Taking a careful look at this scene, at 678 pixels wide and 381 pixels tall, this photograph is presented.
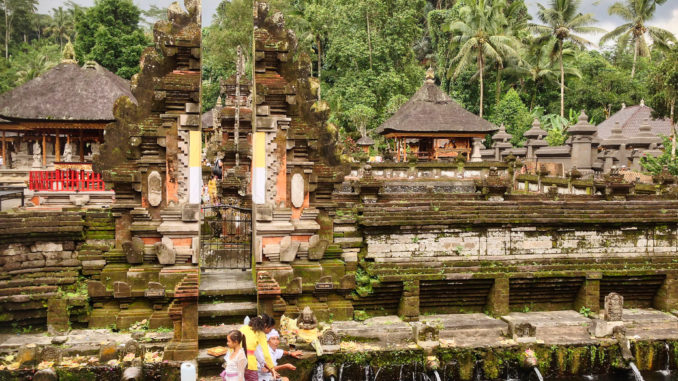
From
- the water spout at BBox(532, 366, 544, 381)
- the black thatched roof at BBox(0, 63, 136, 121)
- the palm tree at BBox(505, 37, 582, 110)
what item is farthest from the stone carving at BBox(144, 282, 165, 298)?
the palm tree at BBox(505, 37, 582, 110)

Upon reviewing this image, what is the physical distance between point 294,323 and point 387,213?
2817mm

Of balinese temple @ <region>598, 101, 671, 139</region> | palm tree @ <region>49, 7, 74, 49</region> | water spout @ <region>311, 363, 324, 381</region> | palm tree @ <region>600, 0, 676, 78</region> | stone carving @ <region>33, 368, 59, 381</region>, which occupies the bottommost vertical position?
water spout @ <region>311, 363, 324, 381</region>

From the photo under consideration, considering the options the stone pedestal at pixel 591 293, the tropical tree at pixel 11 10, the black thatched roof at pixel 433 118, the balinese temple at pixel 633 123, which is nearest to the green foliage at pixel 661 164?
the black thatched roof at pixel 433 118

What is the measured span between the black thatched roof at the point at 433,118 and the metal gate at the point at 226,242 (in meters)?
17.9

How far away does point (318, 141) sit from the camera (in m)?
9.80

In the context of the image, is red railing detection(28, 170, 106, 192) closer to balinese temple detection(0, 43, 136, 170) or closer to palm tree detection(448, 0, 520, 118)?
balinese temple detection(0, 43, 136, 170)

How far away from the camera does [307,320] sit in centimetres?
857

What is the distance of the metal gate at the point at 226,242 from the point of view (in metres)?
11.1

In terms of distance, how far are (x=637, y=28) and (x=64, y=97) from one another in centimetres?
5192

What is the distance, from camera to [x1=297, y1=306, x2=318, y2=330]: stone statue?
28.1ft

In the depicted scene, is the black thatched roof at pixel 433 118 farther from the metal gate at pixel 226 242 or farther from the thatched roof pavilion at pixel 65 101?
Answer: the metal gate at pixel 226 242

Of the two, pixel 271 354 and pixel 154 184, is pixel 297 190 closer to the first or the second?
pixel 154 184

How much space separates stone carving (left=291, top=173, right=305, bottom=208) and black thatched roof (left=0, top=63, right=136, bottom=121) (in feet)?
41.7

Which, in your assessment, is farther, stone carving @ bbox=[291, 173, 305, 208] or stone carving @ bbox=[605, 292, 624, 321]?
stone carving @ bbox=[291, 173, 305, 208]
